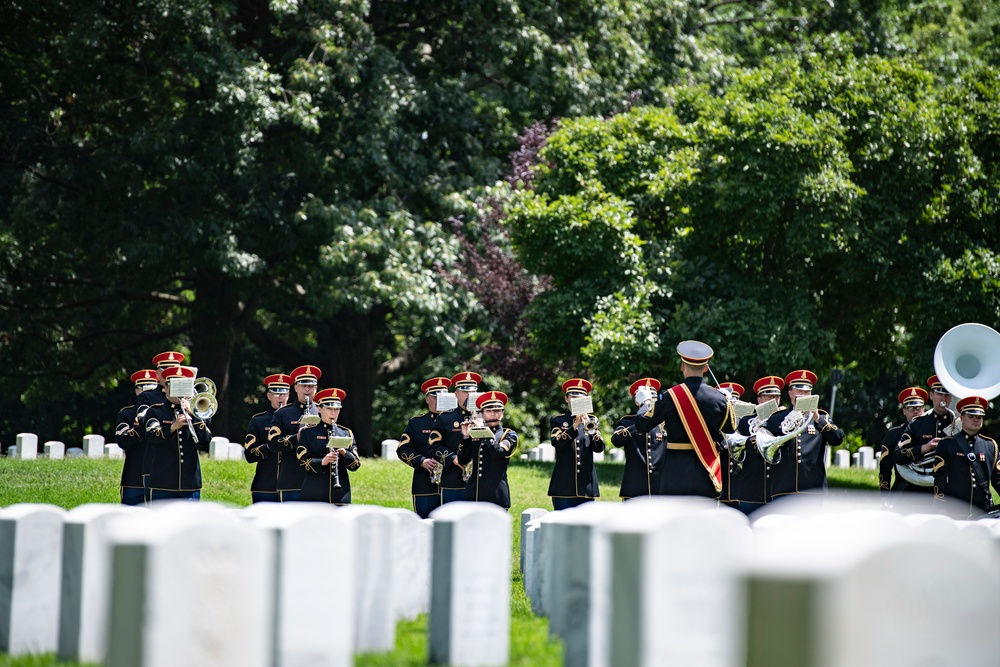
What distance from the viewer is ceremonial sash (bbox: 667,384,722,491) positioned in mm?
9906

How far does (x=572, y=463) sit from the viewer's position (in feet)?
39.3

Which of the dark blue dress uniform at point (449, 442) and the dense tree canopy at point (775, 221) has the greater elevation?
the dense tree canopy at point (775, 221)

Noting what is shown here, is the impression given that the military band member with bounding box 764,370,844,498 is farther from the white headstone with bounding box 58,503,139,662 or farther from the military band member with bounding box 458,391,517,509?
the white headstone with bounding box 58,503,139,662

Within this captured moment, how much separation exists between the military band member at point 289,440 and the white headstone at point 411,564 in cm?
415

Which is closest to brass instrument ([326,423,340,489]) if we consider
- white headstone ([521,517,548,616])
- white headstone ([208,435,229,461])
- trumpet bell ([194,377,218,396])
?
trumpet bell ([194,377,218,396])

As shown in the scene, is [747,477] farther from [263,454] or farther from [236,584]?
[236,584]

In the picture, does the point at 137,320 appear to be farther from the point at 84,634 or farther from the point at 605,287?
the point at 84,634

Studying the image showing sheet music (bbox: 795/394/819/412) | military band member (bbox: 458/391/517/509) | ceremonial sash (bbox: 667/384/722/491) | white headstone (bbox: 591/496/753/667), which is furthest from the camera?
military band member (bbox: 458/391/517/509)

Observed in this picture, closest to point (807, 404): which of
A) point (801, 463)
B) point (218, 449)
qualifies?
point (801, 463)

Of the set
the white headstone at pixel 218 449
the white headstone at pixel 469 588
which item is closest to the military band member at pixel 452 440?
the white headstone at pixel 469 588

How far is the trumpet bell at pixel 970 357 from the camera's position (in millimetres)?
14000

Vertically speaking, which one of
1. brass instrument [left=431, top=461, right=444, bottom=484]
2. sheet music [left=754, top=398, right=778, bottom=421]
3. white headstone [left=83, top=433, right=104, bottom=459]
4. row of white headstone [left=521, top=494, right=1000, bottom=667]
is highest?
sheet music [left=754, top=398, right=778, bottom=421]

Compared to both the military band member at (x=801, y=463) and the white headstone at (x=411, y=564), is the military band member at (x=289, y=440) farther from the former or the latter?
the military band member at (x=801, y=463)

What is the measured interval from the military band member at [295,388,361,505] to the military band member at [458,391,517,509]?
1.03m
